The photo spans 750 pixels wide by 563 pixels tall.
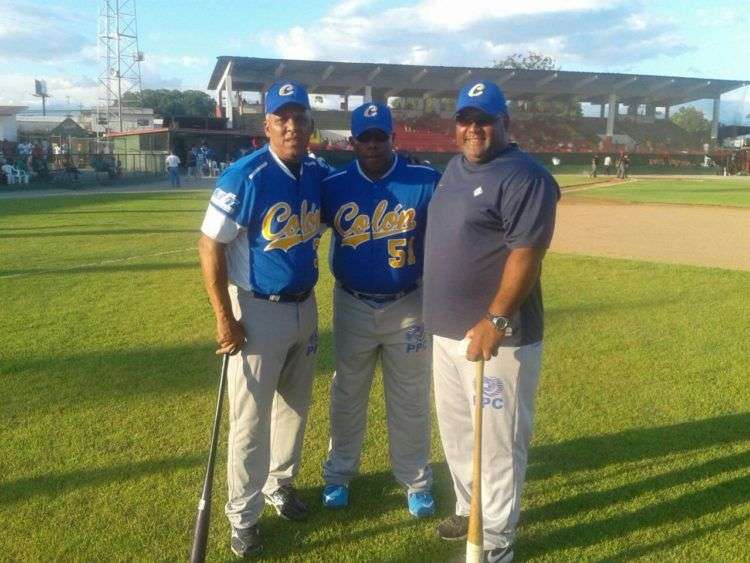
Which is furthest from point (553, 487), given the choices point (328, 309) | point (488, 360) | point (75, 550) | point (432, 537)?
Answer: point (328, 309)

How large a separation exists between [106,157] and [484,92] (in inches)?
1290

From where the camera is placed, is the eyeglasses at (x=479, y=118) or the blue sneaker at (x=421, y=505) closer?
the eyeglasses at (x=479, y=118)

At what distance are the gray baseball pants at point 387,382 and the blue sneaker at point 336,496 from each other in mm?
32

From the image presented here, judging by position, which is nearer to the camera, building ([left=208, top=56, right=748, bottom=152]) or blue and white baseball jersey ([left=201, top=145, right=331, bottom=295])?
blue and white baseball jersey ([left=201, top=145, right=331, bottom=295])

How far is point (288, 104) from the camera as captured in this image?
3.13 metres

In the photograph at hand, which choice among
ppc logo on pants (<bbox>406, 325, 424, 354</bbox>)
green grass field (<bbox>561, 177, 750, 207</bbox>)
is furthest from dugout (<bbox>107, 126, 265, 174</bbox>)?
ppc logo on pants (<bbox>406, 325, 424, 354</bbox>)

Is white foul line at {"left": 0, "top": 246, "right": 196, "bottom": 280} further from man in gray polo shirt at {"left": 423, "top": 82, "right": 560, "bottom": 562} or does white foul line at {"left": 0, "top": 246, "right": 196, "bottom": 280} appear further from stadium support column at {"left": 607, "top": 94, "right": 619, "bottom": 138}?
stadium support column at {"left": 607, "top": 94, "right": 619, "bottom": 138}

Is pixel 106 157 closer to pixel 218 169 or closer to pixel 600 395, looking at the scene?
Result: pixel 218 169

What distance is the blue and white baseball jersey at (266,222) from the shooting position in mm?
3066

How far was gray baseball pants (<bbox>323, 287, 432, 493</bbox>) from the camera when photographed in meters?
3.49

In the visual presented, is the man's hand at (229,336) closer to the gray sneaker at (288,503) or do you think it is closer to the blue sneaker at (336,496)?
the gray sneaker at (288,503)

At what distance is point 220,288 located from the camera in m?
3.08

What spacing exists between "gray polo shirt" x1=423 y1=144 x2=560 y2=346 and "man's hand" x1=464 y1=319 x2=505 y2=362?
131 mm

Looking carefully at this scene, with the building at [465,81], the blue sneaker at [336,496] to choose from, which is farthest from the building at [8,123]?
the blue sneaker at [336,496]
